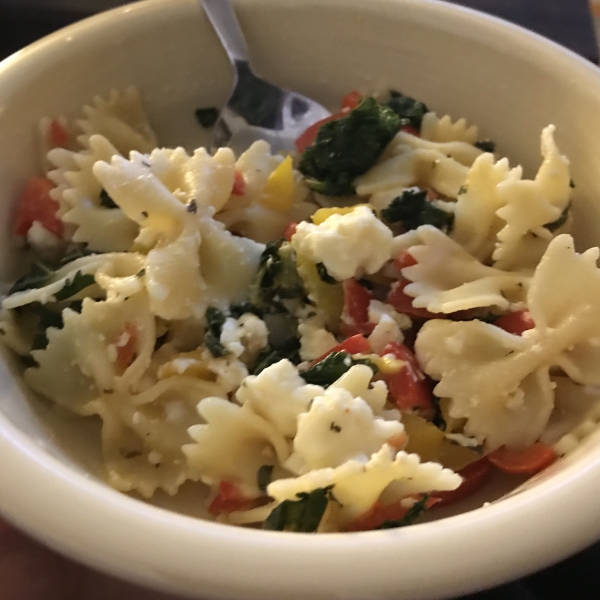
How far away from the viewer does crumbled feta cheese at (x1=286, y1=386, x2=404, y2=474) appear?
0.75 meters

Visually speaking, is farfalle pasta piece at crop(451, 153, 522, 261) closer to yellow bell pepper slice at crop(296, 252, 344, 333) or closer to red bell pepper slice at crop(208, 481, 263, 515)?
yellow bell pepper slice at crop(296, 252, 344, 333)

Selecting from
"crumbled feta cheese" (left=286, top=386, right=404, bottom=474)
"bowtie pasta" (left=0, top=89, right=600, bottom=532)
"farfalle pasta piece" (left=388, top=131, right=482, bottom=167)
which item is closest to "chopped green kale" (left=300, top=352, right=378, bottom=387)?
"bowtie pasta" (left=0, top=89, right=600, bottom=532)

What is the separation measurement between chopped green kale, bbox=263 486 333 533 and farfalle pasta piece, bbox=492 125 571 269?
0.50 m

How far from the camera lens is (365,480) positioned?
0.71 metres

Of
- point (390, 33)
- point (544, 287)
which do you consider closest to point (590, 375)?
point (544, 287)

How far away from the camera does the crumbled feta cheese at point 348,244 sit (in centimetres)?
96

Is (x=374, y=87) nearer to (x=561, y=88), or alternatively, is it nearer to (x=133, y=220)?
(x=561, y=88)

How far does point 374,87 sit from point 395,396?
2.22 ft

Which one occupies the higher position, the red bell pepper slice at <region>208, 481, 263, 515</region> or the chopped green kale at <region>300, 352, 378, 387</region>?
the chopped green kale at <region>300, 352, 378, 387</region>

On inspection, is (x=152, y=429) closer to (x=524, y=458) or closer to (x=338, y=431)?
(x=338, y=431)

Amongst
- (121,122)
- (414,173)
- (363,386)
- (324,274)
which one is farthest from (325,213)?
(121,122)

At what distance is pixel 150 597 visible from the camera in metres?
0.79

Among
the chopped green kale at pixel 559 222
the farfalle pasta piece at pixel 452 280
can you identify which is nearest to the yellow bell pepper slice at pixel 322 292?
the farfalle pasta piece at pixel 452 280

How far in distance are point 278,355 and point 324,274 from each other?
0.14 meters
